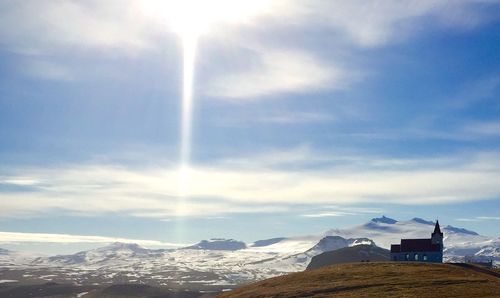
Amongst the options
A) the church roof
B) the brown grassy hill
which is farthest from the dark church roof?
the brown grassy hill

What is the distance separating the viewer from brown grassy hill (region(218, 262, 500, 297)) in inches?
3250

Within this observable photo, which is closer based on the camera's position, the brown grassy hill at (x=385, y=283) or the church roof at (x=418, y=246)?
the brown grassy hill at (x=385, y=283)

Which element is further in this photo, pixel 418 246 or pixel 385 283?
pixel 418 246

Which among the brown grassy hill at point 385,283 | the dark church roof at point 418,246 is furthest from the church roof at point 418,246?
the brown grassy hill at point 385,283

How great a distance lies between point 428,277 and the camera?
308 ft

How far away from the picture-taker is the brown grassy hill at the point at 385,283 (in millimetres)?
82562

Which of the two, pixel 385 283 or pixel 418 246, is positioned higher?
pixel 418 246

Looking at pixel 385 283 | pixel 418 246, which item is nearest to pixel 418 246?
pixel 418 246

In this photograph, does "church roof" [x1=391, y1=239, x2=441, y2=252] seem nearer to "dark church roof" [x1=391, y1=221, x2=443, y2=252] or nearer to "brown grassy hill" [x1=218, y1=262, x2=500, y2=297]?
"dark church roof" [x1=391, y1=221, x2=443, y2=252]

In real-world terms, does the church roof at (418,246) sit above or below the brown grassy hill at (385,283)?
above

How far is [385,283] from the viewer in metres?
90.8

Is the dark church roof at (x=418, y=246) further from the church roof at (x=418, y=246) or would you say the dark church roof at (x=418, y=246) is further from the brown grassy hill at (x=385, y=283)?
the brown grassy hill at (x=385, y=283)

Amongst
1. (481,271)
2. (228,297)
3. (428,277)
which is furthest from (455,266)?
(228,297)

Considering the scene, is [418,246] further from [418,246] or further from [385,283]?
[385,283]
